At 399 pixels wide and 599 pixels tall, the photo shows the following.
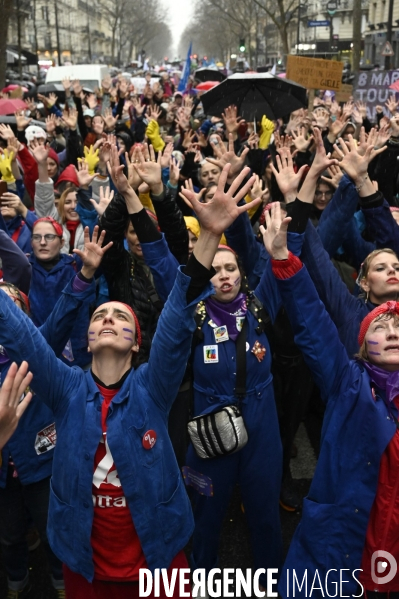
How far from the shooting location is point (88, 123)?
10.4m

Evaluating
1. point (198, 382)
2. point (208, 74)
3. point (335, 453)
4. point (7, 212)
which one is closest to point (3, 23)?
point (208, 74)

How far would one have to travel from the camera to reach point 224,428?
2.83 m

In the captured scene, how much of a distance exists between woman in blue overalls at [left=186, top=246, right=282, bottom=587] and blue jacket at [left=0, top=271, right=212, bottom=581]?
612mm

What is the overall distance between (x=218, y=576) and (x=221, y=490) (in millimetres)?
699

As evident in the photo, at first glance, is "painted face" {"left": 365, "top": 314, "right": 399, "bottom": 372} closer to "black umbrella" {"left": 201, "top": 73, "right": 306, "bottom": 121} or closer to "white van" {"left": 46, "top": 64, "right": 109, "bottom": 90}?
"black umbrella" {"left": 201, "top": 73, "right": 306, "bottom": 121}

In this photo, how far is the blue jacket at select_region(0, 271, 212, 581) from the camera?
2.25 metres

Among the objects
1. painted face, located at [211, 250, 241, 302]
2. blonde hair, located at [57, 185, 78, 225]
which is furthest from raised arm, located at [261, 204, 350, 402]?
blonde hair, located at [57, 185, 78, 225]

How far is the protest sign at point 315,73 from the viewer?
994 centimetres

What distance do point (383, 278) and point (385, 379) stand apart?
78cm

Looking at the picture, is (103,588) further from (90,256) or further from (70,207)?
(70,207)

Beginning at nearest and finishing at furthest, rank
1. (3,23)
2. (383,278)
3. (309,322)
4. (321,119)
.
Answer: (309,322), (383,278), (321,119), (3,23)

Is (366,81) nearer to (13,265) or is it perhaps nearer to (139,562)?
(13,265)

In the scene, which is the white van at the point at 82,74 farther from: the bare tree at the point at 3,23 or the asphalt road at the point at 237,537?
the asphalt road at the point at 237,537

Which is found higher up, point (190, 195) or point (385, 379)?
point (190, 195)
